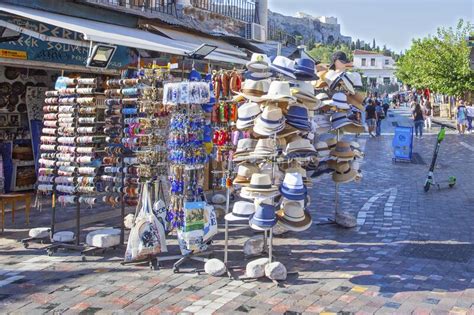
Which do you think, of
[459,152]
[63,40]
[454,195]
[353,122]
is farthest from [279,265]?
[459,152]

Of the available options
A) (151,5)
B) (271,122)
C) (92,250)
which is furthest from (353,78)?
(151,5)

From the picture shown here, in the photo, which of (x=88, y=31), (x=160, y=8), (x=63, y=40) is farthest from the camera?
(x=160, y=8)

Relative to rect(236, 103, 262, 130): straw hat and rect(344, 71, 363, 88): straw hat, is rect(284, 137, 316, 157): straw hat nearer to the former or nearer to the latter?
rect(236, 103, 262, 130): straw hat

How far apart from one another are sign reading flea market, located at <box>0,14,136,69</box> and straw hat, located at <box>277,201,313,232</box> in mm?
4223

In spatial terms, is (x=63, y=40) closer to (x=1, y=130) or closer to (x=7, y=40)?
(x=7, y=40)

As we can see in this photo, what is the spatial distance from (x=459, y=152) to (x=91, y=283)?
54.7 ft

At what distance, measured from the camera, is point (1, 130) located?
11.1 metres

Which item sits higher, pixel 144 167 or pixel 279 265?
pixel 144 167

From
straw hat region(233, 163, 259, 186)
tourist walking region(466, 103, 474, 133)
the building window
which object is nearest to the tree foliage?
tourist walking region(466, 103, 474, 133)

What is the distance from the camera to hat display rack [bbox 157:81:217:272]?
6.33 meters

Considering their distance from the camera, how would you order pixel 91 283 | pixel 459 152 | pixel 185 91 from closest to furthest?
pixel 91 283
pixel 185 91
pixel 459 152

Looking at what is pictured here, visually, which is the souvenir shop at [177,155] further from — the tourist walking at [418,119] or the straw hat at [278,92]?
the tourist walking at [418,119]

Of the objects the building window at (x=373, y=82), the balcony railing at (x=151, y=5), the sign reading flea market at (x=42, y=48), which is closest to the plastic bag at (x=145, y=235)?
the sign reading flea market at (x=42, y=48)

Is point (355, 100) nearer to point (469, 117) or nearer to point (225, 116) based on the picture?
point (225, 116)
